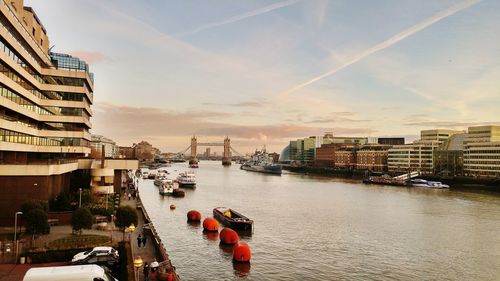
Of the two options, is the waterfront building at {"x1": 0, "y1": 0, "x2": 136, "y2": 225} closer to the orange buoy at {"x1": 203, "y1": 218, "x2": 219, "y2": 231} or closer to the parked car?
the parked car

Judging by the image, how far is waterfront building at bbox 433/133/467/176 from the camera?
171 m

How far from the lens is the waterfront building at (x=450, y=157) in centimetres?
17088

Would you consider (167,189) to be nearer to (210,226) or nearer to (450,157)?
(210,226)

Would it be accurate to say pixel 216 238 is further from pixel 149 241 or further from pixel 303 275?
pixel 303 275

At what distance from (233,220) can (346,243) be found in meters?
15.3

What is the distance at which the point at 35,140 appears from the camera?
5419 cm

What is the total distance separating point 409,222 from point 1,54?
57208 millimetres

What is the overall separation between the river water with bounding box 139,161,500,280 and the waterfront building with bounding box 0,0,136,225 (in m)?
14.9

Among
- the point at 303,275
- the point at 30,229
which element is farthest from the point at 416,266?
the point at 30,229

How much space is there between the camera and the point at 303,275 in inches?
1405

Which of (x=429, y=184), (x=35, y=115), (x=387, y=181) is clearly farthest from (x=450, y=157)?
(x=35, y=115)

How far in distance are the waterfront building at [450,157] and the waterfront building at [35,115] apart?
14817cm

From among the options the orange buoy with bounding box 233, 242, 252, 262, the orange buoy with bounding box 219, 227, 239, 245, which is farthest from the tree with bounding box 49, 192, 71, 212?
the orange buoy with bounding box 233, 242, 252, 262

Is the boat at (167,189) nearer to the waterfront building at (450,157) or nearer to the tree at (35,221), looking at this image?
the tree at (35,221)
